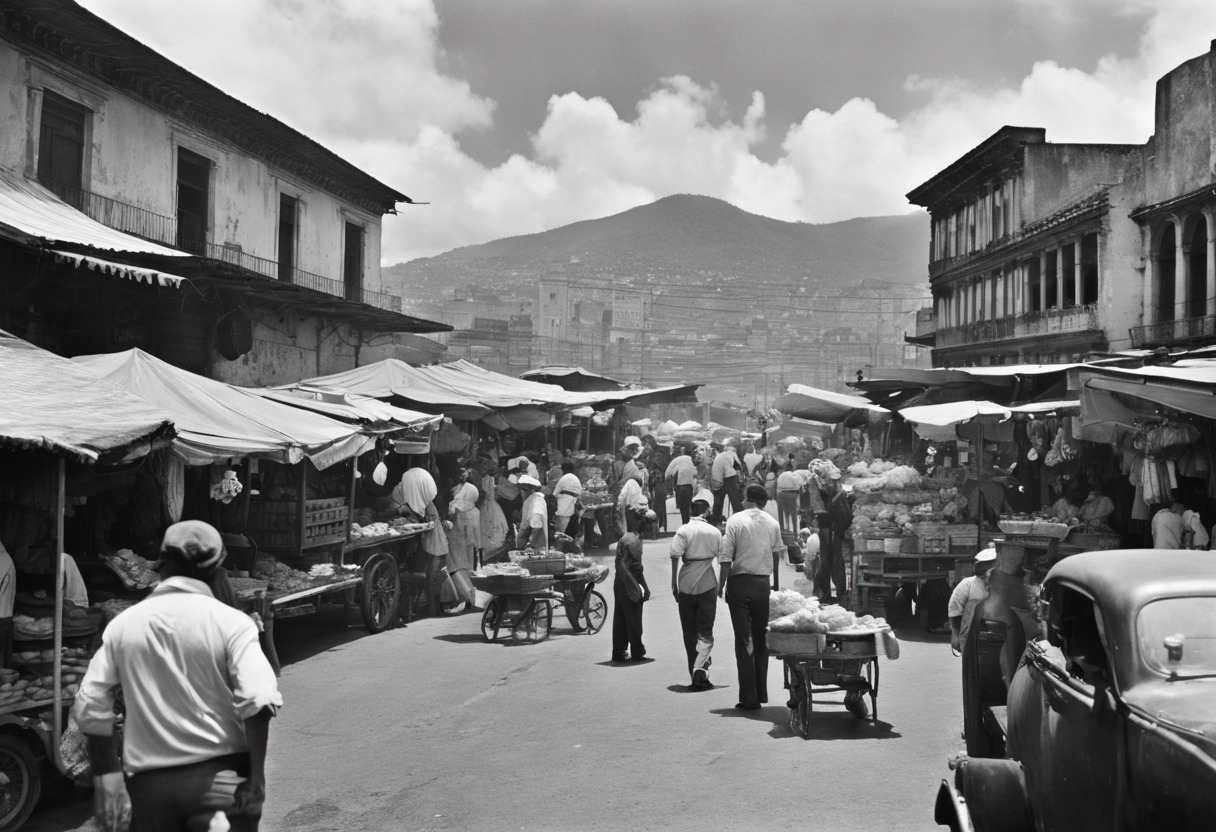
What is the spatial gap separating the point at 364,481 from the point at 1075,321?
73.5 feet

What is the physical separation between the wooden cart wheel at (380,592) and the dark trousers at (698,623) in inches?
184

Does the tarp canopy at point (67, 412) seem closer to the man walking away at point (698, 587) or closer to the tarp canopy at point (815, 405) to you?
the man walking away at point (698, 587)

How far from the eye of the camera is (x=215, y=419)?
1095 centimetres

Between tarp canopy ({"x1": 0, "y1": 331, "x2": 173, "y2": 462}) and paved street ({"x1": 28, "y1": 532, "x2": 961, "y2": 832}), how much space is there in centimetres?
228

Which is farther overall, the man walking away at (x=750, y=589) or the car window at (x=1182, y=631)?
the man walking away at (x=750, y=589)

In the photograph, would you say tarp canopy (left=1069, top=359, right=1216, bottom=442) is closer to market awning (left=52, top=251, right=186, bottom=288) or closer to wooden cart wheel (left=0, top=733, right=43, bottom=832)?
wooden cart wheel (left=0, top=733, right=43, bottom=832)

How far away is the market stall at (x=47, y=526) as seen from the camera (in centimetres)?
646

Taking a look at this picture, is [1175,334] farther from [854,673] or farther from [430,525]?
[854,673]

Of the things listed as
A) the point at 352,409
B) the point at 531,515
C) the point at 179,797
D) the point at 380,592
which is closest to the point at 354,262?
the point at 352,409

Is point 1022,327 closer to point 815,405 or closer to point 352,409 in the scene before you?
point 815,405

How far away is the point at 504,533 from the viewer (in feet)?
55.2

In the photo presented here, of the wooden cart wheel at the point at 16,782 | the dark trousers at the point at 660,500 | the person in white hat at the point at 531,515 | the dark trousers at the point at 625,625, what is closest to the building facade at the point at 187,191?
the person in white hat at the point at 531,515

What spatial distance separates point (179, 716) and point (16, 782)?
11.0 ft

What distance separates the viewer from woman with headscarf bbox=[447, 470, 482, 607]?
14.9 metres
